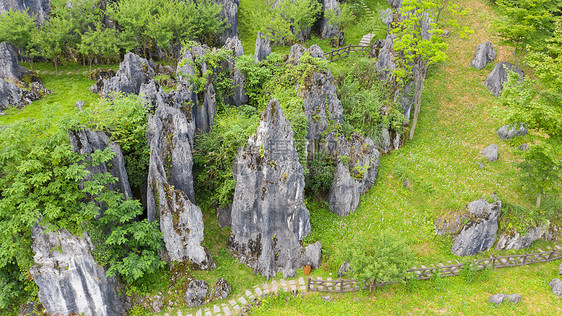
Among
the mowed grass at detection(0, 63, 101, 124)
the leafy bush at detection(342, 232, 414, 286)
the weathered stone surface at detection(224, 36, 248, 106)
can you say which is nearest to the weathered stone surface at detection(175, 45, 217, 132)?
the weathered stone surface at detection(224, 36, 248, 106)

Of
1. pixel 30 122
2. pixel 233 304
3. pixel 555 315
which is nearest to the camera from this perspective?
pixel 30 122

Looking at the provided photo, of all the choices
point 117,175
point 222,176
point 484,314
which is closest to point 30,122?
point 117,175

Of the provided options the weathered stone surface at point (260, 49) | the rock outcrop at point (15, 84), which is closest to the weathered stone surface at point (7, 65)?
the rock outcrop at point (15, 84)

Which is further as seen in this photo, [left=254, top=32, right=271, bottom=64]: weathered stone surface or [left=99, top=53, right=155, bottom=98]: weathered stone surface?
→ [left=254, top=32, right=271, bottom=64]: weathered stone surface

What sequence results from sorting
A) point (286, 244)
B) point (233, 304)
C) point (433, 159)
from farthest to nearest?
point (433, 159)
point (286, 244)
point (233, 304)

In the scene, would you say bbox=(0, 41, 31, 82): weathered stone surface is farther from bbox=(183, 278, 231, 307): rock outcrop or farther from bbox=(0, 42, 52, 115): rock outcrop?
bbox=(183, 278, 231, 307): rock outcrop

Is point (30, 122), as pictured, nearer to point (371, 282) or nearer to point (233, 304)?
point (233, 304)
